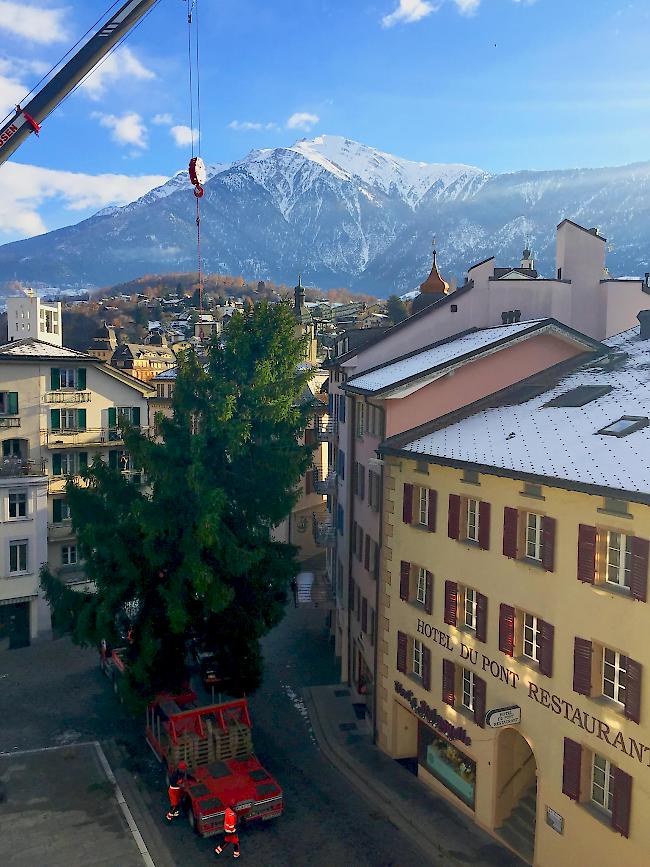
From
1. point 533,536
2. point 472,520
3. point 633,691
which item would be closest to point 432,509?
point 472,520

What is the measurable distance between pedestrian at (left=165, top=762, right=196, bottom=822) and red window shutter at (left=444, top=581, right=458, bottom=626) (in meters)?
9.68

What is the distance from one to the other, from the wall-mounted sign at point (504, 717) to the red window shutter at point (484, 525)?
14.8 ft

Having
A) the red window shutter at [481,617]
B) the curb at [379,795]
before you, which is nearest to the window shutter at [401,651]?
the curb at [379,795]

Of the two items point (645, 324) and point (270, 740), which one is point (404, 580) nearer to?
point (270, 740)

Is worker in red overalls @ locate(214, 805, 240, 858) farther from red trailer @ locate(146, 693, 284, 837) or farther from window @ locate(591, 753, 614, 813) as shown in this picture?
window @ locate(591, 753, 614, 813)

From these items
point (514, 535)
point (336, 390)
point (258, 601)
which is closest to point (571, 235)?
point (336, 390)

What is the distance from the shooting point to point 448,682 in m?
25.5

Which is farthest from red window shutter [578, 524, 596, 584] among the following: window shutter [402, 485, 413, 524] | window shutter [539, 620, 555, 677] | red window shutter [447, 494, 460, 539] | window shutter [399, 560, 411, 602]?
window shutter [399, 560, 411, 602]

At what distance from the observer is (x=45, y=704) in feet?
112

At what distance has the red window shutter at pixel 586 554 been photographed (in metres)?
19.4

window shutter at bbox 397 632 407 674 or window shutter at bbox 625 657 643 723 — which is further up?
window shutter at bbox 625 657 643 723

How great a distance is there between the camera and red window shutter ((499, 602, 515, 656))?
22391mm

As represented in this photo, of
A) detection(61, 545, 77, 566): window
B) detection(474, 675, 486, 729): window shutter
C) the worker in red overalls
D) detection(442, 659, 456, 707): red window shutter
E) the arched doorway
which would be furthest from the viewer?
detection(61, 545, 77, 566): window

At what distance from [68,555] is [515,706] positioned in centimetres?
2930
